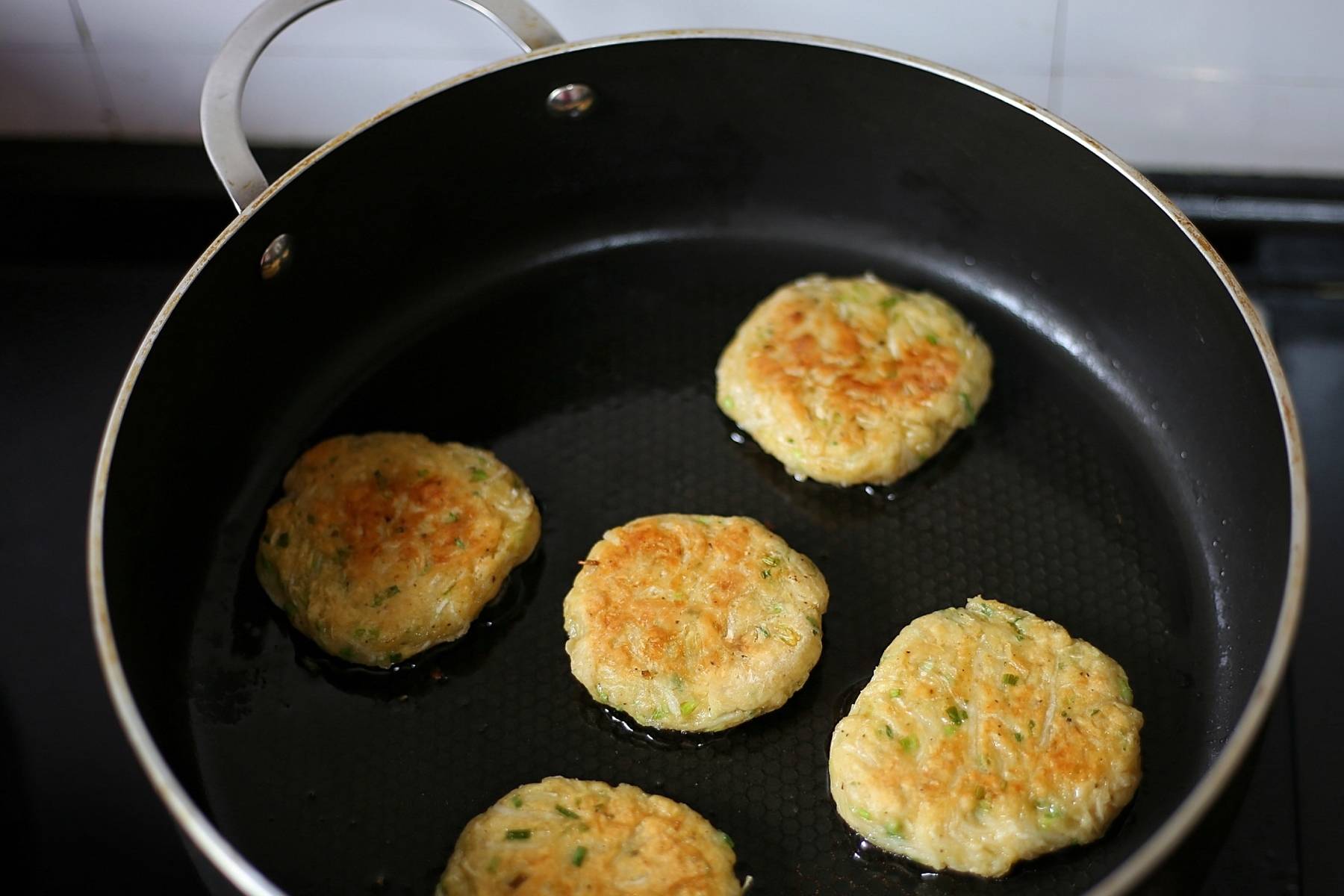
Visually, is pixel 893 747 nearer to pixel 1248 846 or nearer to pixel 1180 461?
pixel 1248 846

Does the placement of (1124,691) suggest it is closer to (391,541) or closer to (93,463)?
(391,541)

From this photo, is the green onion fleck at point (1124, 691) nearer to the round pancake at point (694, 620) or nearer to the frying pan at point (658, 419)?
the frying pan at point (658, 419)

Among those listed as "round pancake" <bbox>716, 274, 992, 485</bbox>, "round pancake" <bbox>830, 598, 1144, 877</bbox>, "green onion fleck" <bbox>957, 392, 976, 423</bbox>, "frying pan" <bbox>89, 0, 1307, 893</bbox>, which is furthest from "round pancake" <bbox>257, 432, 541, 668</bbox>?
"green onion fleck" <bbox>957, 392, 976, 423</bbox>

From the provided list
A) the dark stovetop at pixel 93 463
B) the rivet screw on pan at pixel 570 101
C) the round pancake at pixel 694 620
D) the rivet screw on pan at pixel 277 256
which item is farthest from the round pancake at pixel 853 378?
the rivet screw on pan at pixel 277 256

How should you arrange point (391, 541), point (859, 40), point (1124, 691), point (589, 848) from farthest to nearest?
point (859, 40) → point (391, 541) → point (1124, 691) → point (589, 848)

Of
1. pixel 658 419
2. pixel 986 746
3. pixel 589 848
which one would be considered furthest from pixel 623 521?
pixel 986 746

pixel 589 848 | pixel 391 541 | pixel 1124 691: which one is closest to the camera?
pixel 589 848
